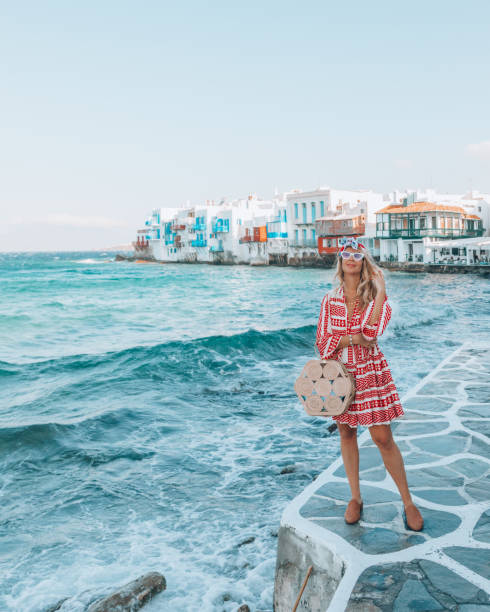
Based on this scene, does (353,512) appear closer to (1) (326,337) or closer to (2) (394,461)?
(2) (394,461)

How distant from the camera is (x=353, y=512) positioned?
3.43 meters

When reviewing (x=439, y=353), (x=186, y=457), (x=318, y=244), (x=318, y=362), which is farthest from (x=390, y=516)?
(x=318, y=244)

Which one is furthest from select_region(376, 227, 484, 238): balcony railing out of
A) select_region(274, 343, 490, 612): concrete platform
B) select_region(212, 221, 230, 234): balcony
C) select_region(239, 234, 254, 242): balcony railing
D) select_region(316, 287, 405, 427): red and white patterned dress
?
select_region(316, 287, 405, 427): red and white patterned dress

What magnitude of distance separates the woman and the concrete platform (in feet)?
0.92

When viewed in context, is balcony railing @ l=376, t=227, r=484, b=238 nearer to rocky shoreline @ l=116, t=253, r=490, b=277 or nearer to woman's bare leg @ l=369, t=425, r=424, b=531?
rocky shoreline @ l=116, t=253, r=490, b=277

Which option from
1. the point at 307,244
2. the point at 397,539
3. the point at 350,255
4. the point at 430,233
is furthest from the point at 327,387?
the point at 307,244

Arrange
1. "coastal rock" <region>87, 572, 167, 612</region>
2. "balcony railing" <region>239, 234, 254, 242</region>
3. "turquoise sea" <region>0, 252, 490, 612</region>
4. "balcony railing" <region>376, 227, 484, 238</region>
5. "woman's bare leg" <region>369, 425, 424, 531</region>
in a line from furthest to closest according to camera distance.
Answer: "balcony railing" <region>239, 234, 254, 242</region>, "balcony railing" <region>376, 227, 484, 238</region>, "turquoise sea" <region>0, 252, 490, 612</region>, "coastal rock" <region>87, 572, 167, 612</region>, "woman's bare leg" <region>369, 425, 424, 531</region>

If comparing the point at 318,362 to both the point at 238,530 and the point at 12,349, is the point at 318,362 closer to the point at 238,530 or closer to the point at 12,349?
the point at 238,530

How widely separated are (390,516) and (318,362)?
1.20 metres

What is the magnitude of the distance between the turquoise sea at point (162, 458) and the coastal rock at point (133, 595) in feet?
0.28

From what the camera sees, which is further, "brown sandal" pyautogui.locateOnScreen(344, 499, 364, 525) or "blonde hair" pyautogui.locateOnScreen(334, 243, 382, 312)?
"brown sandal" pyautogui.locateOnScreen(344, 499, 364, 525)

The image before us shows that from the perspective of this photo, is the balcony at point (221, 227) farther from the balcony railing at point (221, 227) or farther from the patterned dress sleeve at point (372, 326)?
the patterned dress sleeve at point (372, 326)

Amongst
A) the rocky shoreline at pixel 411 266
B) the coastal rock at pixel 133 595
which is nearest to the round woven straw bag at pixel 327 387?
the coastal rock at pixel 133 595

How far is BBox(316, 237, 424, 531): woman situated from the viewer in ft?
10.4
